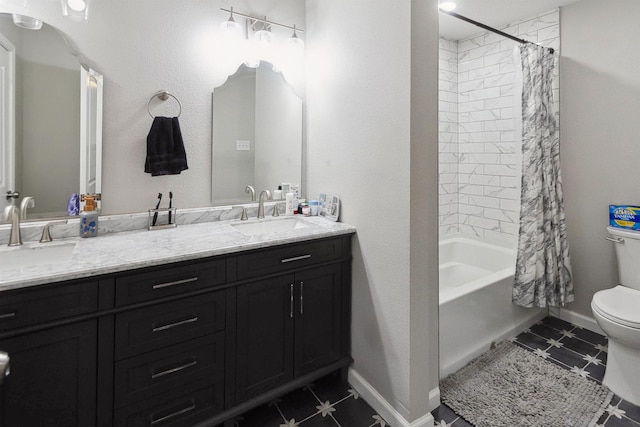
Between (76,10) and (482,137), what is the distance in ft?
10.3

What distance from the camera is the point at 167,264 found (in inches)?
53.6

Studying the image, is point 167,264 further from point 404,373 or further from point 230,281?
point 404,373

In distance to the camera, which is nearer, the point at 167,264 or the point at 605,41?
the point at 167,264

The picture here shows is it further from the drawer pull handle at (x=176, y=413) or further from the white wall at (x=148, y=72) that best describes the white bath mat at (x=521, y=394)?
the white wall at (x=148, y=72)

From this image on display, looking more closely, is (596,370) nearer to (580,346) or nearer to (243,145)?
(580,346)

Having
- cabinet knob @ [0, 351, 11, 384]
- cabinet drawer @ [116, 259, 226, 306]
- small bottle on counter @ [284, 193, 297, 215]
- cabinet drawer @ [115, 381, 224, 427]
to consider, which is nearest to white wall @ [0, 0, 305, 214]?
small bottle on counter @ [284, 193, 297, 215]

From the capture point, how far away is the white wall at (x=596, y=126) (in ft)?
7.59

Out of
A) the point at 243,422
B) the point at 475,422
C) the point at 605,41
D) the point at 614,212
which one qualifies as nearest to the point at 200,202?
the point at 243,422

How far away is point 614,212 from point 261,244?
92.9 inches

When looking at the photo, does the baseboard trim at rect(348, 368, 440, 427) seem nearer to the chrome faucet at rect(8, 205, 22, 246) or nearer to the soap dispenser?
the soap dispenser

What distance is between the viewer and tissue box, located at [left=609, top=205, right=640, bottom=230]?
217 cm

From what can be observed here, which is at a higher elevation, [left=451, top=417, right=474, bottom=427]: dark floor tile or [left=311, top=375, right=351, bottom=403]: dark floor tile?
[left=311, top=375, right=351, bottom=403]: dark floor tile

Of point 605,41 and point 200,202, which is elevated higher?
point 605,41

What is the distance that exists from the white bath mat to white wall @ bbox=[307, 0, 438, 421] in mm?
269
